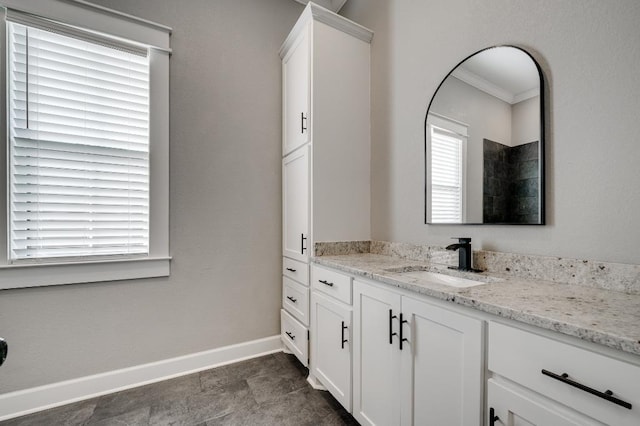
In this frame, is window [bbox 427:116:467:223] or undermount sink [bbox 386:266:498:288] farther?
window [bbox 427:116:467:223]

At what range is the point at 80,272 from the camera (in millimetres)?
1830

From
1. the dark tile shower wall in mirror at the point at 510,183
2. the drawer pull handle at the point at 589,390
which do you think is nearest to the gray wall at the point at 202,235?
the dark tile shower wall in mirror at the point at 510,183

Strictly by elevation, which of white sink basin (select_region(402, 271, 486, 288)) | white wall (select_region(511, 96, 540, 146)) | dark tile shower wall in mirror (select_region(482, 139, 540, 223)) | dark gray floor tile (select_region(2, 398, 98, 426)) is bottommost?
dark gray floor tile (select_region(2, 398, 98, 426))

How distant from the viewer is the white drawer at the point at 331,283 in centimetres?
157

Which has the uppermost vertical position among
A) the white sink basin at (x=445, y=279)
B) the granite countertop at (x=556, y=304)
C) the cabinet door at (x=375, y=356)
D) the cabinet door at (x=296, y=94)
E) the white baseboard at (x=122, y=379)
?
the cabinet door at (x=296, y=94)

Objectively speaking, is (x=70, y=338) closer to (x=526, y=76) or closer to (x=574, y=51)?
(x=526, y=76)

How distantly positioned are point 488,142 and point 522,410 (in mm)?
1215

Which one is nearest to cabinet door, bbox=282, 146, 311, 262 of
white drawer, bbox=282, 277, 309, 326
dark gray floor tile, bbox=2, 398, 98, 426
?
white drawer, bbox=282, 277, 309, 326

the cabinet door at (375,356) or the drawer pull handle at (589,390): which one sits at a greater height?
the drawer pull handle at (589,390)

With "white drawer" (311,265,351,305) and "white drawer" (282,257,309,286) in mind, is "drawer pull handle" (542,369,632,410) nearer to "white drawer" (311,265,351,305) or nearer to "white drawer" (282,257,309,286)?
"white drawer" (311,265,351,305)

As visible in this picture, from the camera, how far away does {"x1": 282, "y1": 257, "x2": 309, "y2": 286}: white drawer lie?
2047 millimetres

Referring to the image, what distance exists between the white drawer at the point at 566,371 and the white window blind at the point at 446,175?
0.88 m

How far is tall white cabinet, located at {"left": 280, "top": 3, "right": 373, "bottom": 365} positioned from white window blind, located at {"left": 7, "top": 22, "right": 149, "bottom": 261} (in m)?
1.08

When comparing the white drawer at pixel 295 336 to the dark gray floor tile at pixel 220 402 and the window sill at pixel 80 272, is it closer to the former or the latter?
the dark gray floor tile at pixel 220 402
